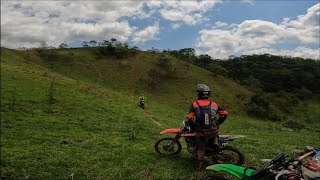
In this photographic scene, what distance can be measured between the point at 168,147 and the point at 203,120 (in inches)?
110

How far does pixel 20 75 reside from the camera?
4456 cm

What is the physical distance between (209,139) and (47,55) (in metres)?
70.8

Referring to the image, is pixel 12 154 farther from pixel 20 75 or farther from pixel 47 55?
pixel 47 55

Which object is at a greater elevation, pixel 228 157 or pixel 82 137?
pixel 228 157

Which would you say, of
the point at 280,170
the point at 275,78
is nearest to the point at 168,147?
the point at 280,170

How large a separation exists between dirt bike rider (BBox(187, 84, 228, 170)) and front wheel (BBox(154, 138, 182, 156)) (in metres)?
1.97

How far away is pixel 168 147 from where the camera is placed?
13375mm

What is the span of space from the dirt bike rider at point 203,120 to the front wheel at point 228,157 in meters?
0.46

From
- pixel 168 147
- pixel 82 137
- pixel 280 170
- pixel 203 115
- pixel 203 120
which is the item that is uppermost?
pixel 203 115

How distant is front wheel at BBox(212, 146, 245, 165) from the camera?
11.6 m

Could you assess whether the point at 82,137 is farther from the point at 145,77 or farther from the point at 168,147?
the point at 145,77

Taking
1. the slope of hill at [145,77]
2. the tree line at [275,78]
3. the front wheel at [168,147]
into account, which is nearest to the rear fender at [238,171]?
the front wheel at [168,147]

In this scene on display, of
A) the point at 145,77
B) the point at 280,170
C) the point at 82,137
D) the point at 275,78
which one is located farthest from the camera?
the point at 275,78

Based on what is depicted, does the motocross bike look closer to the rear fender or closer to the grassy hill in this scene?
the rear fender
